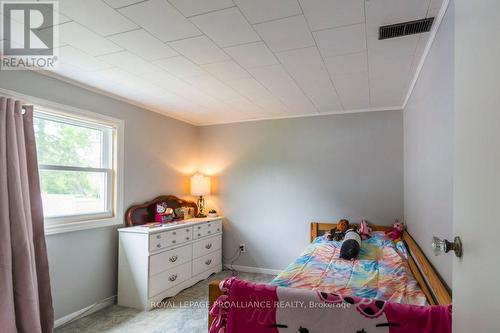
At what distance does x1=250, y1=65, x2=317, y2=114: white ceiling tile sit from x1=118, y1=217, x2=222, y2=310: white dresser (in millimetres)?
1915

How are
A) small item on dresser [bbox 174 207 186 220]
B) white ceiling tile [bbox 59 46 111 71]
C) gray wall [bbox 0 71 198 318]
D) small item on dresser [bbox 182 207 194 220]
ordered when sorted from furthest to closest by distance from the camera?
small item on dresser [bbox 182 207 194 220] → small item on dresser [bbox 174 207 186 220] → gray wall [bbox 0 71 198 318] → white ceiling tile [bbox 59 46 111 71]

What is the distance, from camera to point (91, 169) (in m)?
2.94

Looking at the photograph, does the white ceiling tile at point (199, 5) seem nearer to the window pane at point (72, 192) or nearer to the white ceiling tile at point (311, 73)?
the white ceiling tile at point (311, 73)

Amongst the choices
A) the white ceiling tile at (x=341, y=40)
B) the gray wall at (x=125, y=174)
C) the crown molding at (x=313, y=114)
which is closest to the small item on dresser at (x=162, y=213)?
the gray wall at (x=125, y=174)

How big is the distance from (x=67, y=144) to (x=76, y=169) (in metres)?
0.26

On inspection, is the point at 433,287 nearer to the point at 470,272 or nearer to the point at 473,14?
the point at 470,272

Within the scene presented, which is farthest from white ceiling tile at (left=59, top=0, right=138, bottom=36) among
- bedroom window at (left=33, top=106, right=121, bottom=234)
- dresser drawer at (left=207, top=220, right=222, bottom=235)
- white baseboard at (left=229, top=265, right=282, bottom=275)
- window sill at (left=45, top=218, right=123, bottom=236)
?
white baseboard at (left=229, top=265, right=282, bottom=275)

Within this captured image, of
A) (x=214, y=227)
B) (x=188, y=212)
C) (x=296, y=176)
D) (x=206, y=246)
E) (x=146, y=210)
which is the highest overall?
(x=296, y=176)

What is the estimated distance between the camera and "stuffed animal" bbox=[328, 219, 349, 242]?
323cm

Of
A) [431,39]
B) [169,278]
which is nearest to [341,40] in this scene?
[431,39]

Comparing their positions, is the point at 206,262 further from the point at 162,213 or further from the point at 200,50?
the point at 200,50

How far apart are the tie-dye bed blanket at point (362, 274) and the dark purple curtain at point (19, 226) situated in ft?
6.08

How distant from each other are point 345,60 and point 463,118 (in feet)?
5.15

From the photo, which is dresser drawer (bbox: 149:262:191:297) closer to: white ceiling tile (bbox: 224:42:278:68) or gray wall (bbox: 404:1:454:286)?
white ceiling tile (bbox: 224:42:278:68)
